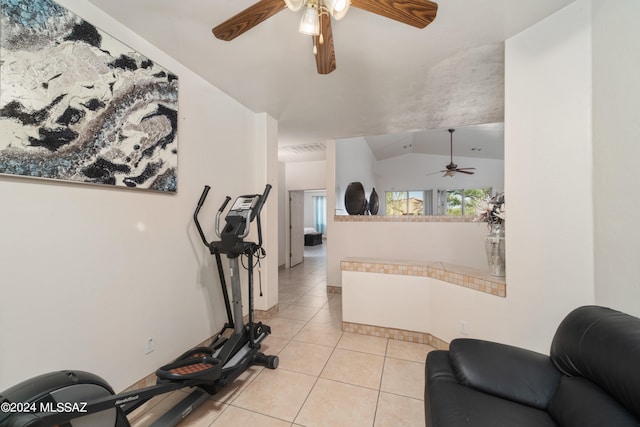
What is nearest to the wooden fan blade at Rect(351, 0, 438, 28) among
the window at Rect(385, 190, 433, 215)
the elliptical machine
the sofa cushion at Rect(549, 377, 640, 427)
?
the elliptical machine

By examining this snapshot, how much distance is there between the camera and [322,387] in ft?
6.27

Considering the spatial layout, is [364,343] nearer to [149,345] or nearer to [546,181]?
[149,345]

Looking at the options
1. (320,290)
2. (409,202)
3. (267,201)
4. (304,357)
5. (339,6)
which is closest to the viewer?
(339,6)

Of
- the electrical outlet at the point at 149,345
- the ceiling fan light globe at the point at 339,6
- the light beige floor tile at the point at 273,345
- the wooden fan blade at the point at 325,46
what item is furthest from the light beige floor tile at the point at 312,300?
the ceiling fan light globe at the point at 339,6

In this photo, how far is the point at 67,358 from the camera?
143cm

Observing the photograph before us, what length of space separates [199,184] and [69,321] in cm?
133

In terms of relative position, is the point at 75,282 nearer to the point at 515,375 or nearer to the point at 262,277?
the point at 262,277

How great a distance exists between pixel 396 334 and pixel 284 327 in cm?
130

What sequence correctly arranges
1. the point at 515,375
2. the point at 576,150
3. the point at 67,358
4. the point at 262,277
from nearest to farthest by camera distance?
the point at 515,375 → the point at 67,358 → the point at 576,150 → the point at 262,277

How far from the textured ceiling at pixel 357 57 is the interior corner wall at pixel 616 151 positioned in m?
0.41

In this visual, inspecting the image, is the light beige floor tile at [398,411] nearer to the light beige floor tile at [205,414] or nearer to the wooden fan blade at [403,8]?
the light beige floor tile at [205,414]

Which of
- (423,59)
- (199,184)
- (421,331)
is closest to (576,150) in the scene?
(423,59)

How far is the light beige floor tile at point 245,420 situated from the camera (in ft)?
5.14

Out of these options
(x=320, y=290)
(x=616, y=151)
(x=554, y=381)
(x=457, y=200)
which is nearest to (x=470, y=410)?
(x=554, y=381)
